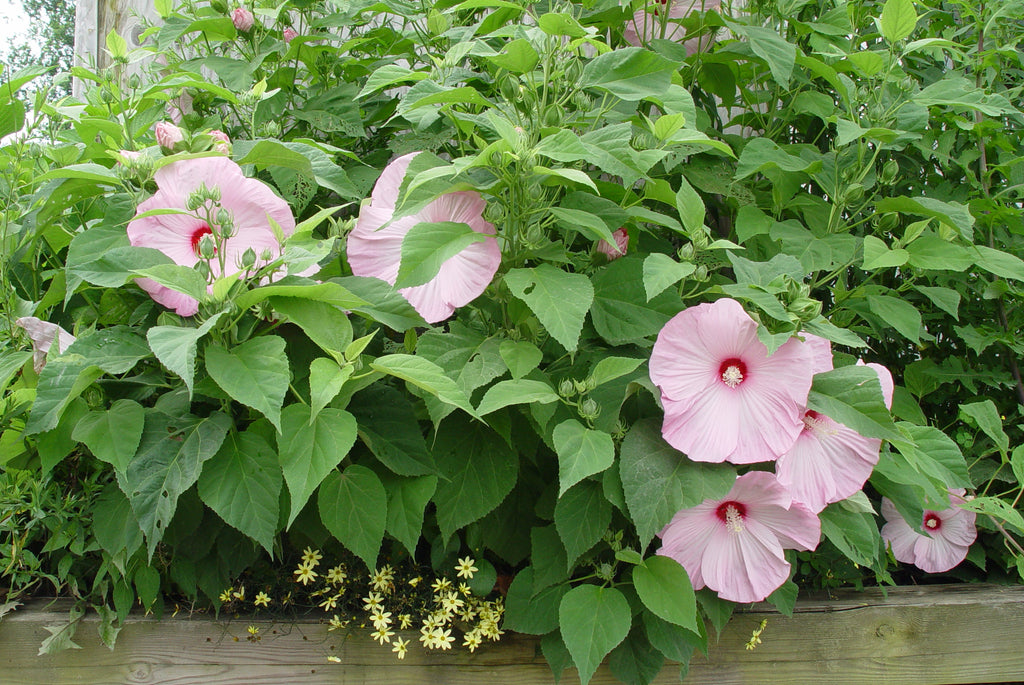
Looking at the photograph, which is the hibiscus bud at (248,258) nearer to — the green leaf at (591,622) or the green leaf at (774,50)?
the green leaf at (591,622)

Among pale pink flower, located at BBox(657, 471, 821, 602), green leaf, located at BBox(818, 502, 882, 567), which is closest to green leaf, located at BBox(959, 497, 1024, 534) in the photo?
green leaf, located at BBox(818, 502, 882, 567)

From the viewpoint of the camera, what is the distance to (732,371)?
841 millimetres

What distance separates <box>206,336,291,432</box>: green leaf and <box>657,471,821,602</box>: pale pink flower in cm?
47

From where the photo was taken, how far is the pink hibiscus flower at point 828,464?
2.80 feet

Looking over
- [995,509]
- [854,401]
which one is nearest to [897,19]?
[854,401]

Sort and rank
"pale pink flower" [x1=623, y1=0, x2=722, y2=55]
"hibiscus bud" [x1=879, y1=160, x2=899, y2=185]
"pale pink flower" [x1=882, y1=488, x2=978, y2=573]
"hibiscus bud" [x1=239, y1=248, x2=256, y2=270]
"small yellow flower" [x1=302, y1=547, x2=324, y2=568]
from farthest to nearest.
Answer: "pale pink flower" [x1=623, y1=0, x2=722, y2=55]
"pale pink flower" [x1=882, y1=488, x2=978, y2=573]
"hibiscus bud" [x1=879, y1=160, x2=899, y2=185]
"small yellow flower" [x1=302, y1=547, x2=324, y2=568]
"hibiscus bud" [x1=239, y1=248, x2=256, y2=270]

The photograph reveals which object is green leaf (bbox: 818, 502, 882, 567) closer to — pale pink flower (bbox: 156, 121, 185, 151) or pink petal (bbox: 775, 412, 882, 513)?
pink petal (bbox: 775, 412, 882, 513)

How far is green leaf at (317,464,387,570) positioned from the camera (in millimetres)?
787

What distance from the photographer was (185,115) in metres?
1.28

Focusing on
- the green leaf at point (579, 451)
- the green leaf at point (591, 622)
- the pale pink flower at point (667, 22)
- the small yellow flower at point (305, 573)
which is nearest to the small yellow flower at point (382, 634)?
the small yellow flower at point (305, 573)

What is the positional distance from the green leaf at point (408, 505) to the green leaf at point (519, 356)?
0.16m

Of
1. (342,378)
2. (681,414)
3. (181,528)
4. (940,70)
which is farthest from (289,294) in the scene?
(940,70)

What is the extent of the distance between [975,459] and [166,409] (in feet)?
4.14

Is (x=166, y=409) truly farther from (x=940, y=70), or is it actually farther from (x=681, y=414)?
(x=940, y=70)
